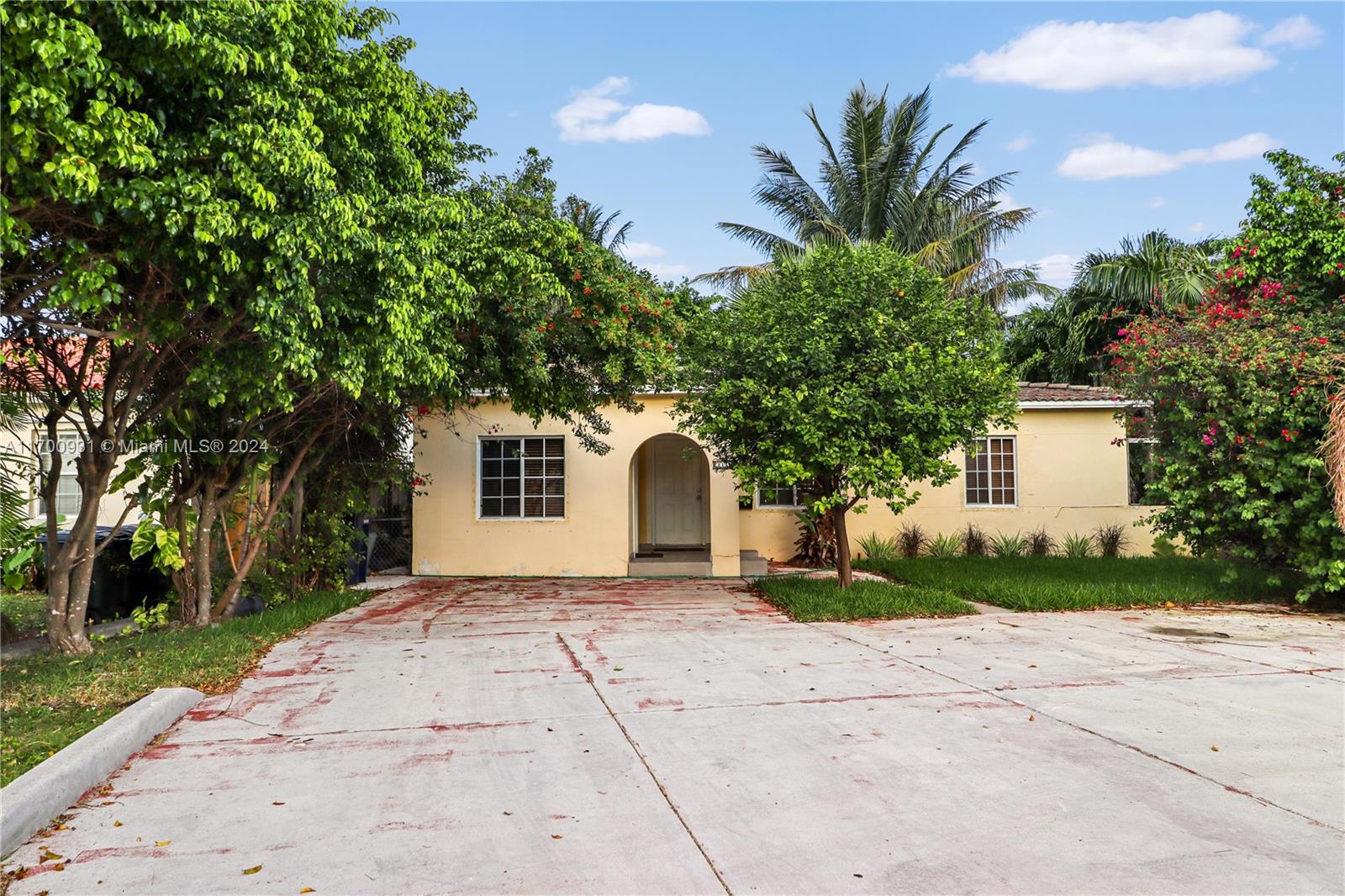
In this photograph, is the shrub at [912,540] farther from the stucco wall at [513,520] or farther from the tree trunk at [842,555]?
the tree trunk at [842,555]

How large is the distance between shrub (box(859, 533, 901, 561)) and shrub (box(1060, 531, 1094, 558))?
2.94 metres

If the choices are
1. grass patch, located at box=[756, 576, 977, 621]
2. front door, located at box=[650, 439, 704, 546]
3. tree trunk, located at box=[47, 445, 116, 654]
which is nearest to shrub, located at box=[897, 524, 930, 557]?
front door, located at box=[650, 439, 704, 546]

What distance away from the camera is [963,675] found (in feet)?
21.8

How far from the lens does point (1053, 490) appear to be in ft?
51.1

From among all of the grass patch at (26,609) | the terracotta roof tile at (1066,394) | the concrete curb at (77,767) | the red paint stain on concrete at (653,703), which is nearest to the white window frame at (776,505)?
the terracotta roof tile at (1066,394)

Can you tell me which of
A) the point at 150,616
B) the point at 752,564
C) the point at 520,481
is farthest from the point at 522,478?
the point at 150,616

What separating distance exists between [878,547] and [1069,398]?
439 centimetres

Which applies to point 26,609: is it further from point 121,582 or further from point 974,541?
point 974,541

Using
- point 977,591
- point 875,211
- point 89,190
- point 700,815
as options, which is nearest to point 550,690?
point 700,815

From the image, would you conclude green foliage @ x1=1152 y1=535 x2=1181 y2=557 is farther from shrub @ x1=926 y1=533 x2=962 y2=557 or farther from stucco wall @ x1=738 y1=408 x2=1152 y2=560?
shrub @ x1=926 y1=533 x2=962 y2=557

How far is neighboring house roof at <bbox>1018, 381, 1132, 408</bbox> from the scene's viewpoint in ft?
50.0

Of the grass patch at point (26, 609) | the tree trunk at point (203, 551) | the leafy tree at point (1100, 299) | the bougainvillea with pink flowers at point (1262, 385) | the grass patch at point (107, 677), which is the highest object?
the leafy tree at point (1100, 299)

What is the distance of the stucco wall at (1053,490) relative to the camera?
1554 centimetres

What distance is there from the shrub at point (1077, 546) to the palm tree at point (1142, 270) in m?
5.48
